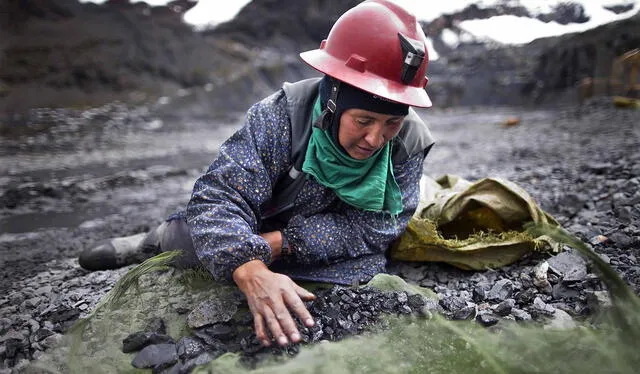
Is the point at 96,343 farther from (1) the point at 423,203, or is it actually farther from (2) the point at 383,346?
(1) the point at 423,203

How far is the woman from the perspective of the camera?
1984 millimetres

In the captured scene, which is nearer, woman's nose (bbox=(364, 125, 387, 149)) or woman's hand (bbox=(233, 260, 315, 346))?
woman's hand (bbox=(233, 260, 315, 346))

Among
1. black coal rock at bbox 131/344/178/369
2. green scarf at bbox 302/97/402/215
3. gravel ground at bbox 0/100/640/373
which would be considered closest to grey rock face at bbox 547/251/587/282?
gravel ground at bbox 0/100/640/373

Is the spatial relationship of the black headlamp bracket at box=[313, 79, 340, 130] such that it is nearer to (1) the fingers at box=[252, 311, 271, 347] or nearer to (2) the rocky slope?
→ (1) the fingers at box=[252, 311, 271, 347]

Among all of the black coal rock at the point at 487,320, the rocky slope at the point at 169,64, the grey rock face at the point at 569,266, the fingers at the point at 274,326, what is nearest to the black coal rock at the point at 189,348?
the fingers at the point at 274,326

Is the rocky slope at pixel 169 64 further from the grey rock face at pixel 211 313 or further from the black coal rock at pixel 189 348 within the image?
the black coal rock at pixel 189 348

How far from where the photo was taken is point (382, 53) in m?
2.17

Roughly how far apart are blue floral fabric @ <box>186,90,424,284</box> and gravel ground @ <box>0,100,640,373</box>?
1.74 feet

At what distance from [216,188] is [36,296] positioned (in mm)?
1635

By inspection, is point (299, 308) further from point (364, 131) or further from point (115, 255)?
point (115, 255)

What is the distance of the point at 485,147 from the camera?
34.6ft

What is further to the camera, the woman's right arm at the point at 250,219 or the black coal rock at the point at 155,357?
the black coal rock at the point at 155,357

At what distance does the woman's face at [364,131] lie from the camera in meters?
2.17

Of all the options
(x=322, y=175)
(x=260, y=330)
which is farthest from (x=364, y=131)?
(x=260, y=330)
